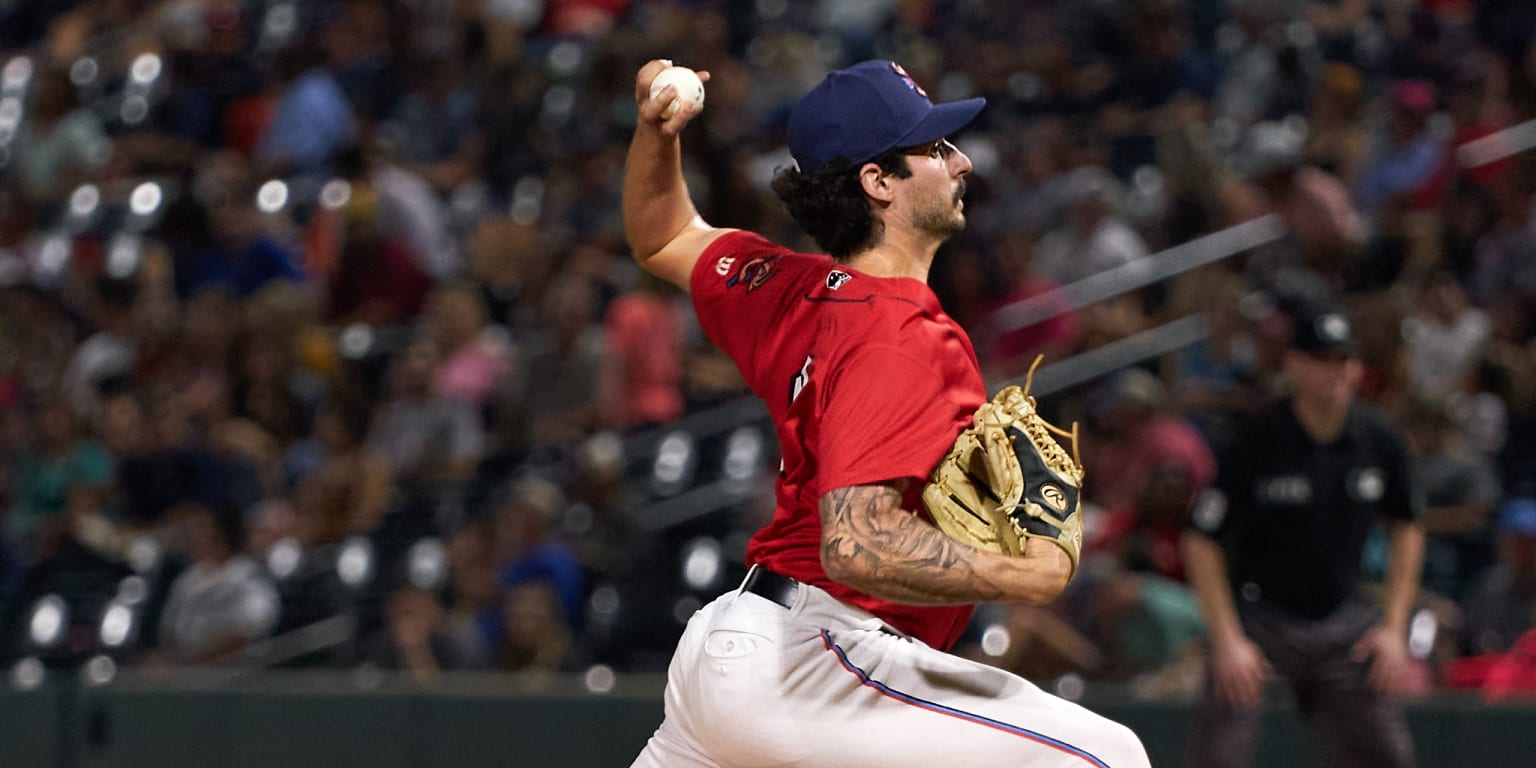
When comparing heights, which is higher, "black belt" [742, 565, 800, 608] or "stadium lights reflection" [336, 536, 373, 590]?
"black belt" [742, 565, 800, 608]

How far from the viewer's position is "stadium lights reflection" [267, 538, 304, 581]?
9.88 m

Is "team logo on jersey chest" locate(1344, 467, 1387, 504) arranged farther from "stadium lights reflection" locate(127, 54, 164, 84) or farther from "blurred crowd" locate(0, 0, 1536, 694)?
"stadium lights reflection" locate(127, 54, 164, 84)

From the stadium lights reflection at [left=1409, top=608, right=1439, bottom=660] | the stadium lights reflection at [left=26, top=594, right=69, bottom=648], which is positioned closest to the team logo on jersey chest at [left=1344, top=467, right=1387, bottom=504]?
the stadium lights reflection at [left=1409, top=608, right=1439, bottom=660]

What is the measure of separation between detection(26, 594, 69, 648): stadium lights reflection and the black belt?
21.7 feet

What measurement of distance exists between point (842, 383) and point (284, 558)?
6.87 m

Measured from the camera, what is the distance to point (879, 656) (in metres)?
3.68

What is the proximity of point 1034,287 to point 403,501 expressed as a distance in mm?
3323

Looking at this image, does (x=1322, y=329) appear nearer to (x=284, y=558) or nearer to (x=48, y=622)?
(x=284, y=558)

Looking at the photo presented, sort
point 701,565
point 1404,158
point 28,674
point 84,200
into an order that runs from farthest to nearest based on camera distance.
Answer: point 84,200, point 1404,158, point 701,565, point 28,674

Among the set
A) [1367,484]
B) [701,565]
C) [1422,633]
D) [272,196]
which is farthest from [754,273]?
[272,196]

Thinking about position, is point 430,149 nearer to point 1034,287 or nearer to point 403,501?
point 403,501

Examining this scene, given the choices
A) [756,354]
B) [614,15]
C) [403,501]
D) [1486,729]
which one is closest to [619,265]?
[403,501]

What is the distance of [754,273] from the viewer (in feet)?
13.8

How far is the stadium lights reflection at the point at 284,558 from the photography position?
9.88 m
